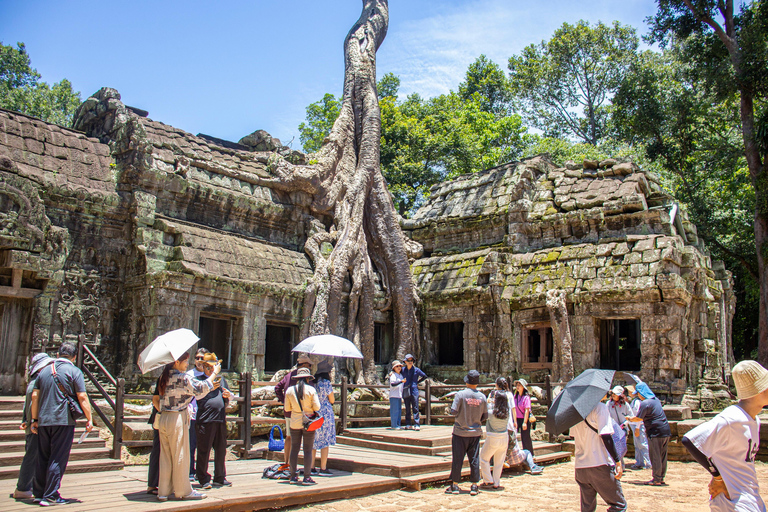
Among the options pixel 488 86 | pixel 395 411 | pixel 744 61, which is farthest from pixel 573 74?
pixel 395 411

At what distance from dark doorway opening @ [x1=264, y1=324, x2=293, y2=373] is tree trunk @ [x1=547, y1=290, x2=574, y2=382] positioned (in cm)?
620

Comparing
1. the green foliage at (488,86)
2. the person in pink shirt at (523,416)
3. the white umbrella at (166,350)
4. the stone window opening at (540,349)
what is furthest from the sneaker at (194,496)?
the green foliage at (488,86)

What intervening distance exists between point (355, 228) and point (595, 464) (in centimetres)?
1132

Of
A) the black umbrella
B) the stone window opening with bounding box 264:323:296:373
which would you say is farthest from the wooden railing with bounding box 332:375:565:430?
the black umbrella

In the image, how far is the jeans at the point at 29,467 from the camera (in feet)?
19.2

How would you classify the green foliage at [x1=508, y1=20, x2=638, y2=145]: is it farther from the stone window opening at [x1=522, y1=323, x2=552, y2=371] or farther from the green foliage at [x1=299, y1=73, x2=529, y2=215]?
the stone window opening at [x1=522, y1=323, x2=552, y2=371]

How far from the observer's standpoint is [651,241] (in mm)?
14070

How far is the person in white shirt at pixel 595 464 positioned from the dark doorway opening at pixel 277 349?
10591mm

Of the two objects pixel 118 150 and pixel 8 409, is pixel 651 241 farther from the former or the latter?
pixel 8 409

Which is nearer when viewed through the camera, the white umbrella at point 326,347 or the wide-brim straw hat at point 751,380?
the wide-brim straw hat at point 751,380

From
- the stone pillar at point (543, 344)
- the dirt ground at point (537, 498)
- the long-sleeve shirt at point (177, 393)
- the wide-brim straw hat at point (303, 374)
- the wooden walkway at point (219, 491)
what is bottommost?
the dirt ground at point (537, 498)

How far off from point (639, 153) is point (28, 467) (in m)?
26.2

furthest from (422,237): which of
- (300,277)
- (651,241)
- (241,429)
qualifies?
(241,429)

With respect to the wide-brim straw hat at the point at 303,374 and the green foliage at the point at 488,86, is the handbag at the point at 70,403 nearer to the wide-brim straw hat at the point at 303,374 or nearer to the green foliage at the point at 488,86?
the wide-brim straw hat at the point at 303,374
